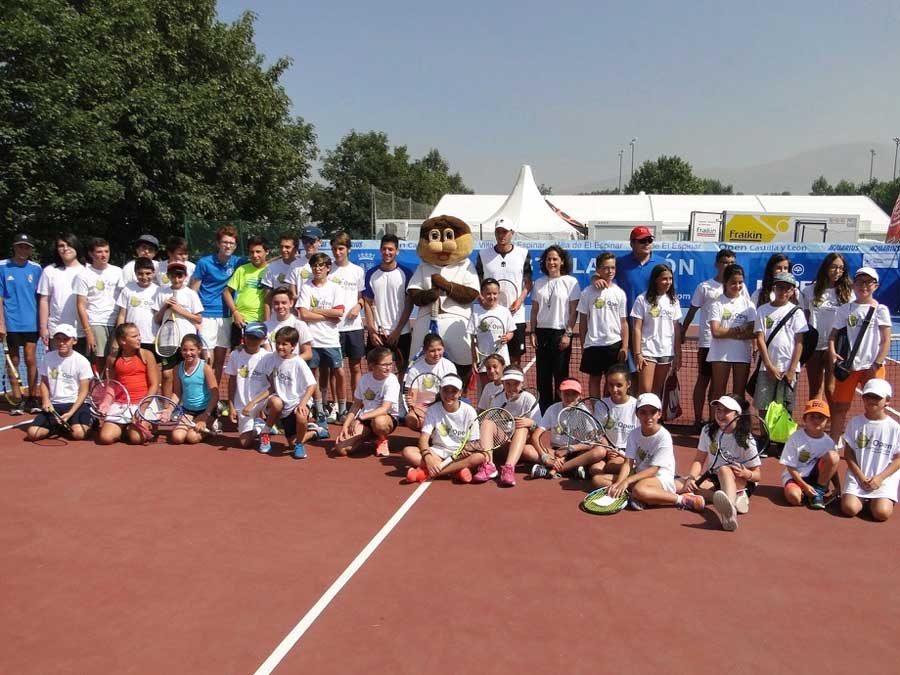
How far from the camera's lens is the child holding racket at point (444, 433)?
5.70m

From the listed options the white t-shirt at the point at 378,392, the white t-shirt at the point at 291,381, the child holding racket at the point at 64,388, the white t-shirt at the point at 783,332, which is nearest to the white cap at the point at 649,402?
the white t-shirt at the point at 783,332

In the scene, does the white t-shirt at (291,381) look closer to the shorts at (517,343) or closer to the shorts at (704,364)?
the shorts at (517,343)

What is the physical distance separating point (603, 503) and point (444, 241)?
2949 millimetres

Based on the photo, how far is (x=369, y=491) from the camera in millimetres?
5441

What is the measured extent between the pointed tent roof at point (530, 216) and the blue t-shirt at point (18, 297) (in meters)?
15.2

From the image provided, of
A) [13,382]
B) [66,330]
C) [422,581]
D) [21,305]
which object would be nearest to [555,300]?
[422,581]

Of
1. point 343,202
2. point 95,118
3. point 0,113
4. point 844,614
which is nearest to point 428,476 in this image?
point 844,614

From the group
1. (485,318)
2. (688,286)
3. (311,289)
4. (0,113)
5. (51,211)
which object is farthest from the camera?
(51,211)

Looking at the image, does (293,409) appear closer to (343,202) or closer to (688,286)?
(688,286)

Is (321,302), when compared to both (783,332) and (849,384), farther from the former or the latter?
(849,384)

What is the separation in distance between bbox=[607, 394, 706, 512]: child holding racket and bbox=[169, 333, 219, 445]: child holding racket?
3945mm

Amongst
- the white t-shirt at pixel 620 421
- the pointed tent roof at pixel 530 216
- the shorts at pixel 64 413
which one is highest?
the pointed tent roof at pixel 530 216

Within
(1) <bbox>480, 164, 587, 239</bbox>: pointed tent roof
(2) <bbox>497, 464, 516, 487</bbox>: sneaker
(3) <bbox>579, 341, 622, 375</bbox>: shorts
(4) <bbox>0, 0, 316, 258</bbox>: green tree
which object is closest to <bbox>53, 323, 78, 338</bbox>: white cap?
(2) <bbox>497, 464, 516, 487</bbox>: sneaker

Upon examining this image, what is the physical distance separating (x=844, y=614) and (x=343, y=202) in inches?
1712
